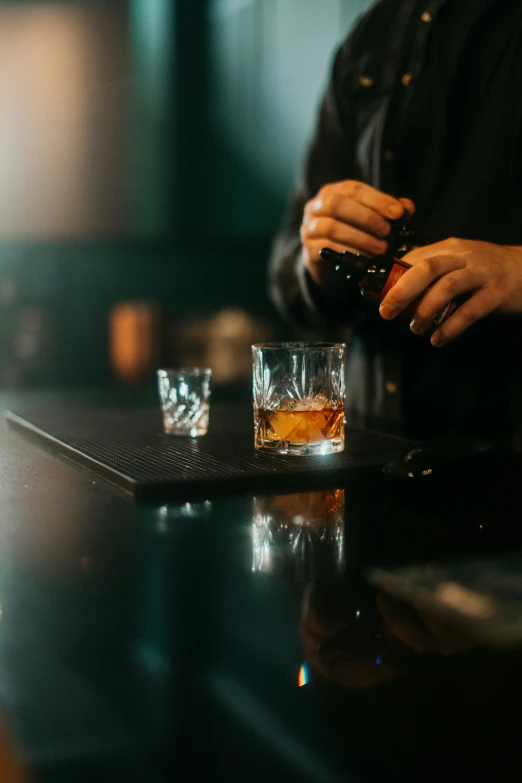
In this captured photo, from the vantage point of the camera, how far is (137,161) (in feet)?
11.1

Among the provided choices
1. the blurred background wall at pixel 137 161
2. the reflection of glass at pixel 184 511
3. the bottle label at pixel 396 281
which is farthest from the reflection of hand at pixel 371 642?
the blurred background wall at pixel 137 161

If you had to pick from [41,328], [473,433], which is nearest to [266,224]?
[41,328]

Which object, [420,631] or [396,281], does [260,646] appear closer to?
[420,631]

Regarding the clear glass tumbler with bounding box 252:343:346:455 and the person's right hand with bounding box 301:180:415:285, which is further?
the person's right hand with bounding box 301:180:415:285

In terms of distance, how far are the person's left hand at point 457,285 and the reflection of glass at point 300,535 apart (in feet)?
0.85

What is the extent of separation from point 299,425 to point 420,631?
499 mm

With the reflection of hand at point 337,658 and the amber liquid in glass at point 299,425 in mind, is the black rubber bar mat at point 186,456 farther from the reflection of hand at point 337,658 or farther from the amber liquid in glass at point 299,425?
the reflection of hand at point 337,658

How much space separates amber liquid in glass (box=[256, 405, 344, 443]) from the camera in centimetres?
95

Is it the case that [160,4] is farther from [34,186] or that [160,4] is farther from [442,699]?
[442,699]

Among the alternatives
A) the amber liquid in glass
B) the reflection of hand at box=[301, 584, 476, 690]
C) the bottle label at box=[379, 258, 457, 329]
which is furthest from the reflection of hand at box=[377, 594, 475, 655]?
the bottle label at box=[379, 258, 457, 329]

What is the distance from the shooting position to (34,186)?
3287 mm

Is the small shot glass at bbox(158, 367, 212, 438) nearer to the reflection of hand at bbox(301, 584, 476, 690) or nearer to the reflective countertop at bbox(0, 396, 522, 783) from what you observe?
the reflective countertop at bbox(0, 396, 522, 783)

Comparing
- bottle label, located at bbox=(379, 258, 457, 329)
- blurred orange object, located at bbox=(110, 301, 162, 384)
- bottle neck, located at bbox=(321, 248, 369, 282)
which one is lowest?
blurred orange object, located at bbox=(110, 301, 162, 384)

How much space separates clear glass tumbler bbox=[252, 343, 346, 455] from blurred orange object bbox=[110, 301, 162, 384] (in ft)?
7.74
